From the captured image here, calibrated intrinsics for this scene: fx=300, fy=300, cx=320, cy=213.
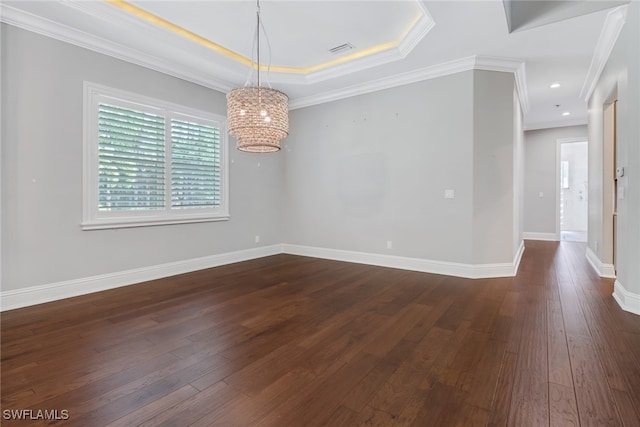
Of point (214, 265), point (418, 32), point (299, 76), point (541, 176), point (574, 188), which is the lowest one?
point (214, 265)

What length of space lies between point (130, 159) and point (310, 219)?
3102 mm

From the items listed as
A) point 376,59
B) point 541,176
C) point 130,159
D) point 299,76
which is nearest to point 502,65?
point 376,59

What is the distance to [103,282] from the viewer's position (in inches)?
143

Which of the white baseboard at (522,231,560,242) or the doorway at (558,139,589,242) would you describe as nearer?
the white baseboard at (522,231,560,242)

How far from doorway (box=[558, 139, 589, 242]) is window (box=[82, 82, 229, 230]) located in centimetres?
1111

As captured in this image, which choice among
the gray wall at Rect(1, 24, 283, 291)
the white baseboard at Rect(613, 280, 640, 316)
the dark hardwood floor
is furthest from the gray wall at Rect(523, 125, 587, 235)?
the gray wall at Rect(1, 24, 283, 291)

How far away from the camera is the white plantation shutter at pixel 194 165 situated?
4.39 meters

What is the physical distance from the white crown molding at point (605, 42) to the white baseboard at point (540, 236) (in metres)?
3.96

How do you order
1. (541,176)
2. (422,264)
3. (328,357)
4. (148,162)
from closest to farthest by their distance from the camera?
(328,357)
(148,162)
(422,264)
(541,176)

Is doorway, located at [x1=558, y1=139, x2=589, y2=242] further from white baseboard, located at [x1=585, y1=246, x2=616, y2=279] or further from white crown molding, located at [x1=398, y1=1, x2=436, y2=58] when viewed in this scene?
white crown molding, located at [x1=398, y1=1, x2=436, y2=58]

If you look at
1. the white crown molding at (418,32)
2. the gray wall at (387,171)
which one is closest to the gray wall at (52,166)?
the gray wall at (387,171)

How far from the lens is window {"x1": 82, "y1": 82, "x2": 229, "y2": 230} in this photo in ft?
11.7

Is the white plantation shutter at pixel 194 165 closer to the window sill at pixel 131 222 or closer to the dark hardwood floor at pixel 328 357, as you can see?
the window sill at pixel 131 222

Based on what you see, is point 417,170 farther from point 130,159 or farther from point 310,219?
point 130,159
